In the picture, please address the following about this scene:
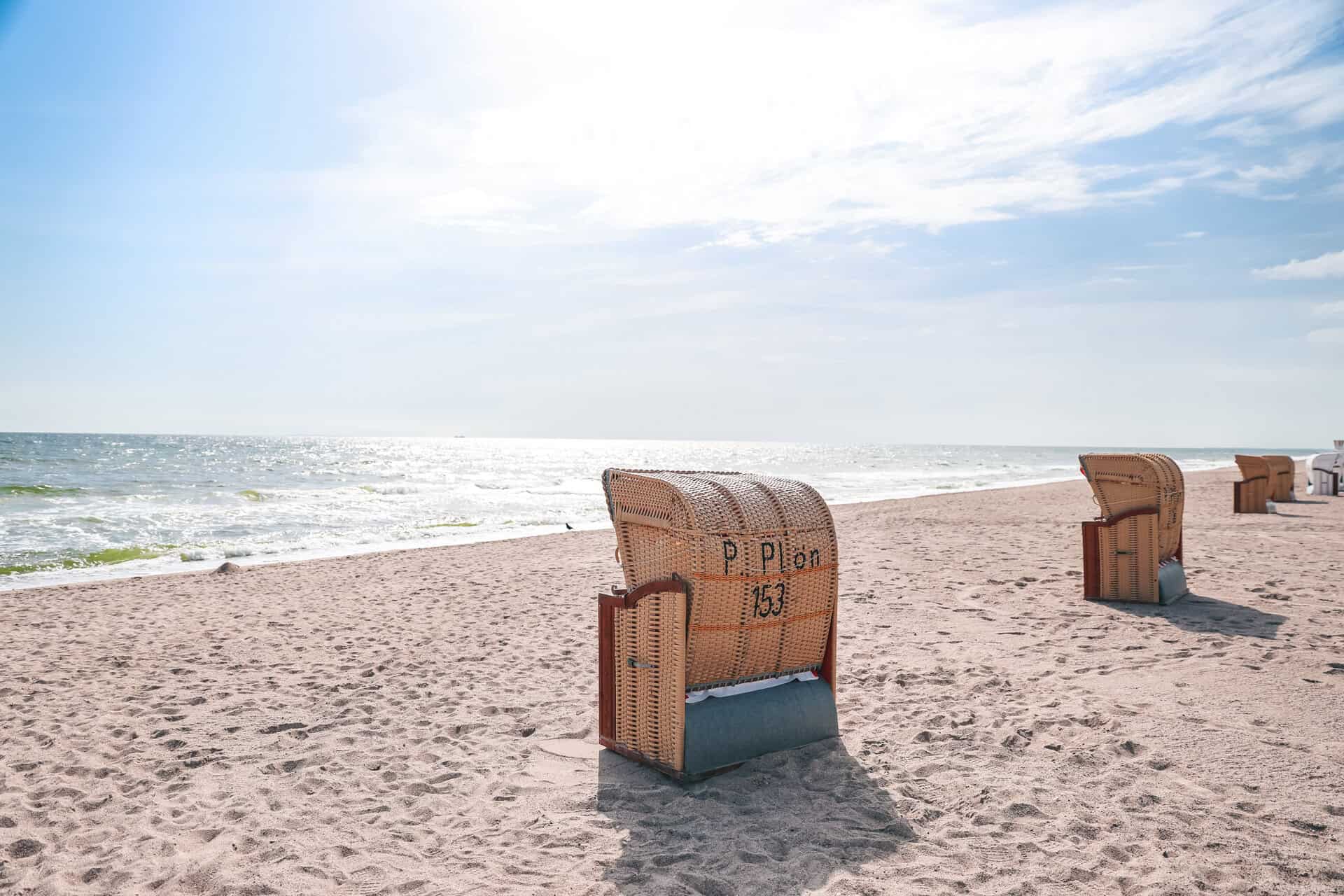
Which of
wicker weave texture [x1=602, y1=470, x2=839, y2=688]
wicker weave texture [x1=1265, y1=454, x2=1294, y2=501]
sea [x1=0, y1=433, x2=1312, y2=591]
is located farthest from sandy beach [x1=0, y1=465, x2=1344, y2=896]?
wicker weave texture [x1=1265, y1=454, x2=1294, y2=501]

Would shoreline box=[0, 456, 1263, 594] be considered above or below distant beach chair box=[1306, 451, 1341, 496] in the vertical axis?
below

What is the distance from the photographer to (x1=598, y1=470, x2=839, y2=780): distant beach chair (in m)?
3.81

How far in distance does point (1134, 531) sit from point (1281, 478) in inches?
488

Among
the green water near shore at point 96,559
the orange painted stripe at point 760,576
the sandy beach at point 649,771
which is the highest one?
the orange painted stripe at point 760,576

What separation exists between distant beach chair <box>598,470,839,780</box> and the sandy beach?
0.19m

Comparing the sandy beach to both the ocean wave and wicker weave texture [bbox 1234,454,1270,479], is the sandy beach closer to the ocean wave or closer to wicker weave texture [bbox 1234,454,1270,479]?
wicker weave texture [bbox 1234,454,1270,479]

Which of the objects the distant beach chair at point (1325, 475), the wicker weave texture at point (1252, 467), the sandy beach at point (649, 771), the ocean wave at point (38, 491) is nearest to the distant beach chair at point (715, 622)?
the sandy beach at point (649, 771)

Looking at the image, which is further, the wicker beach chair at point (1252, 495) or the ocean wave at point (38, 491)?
the ocean wave at point (38, 491)

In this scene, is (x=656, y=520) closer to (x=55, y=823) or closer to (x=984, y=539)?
(x=55, y=823)

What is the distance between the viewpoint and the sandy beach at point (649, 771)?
3139mm

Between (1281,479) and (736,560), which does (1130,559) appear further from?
(1281,479)

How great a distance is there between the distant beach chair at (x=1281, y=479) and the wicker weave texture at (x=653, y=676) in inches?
681

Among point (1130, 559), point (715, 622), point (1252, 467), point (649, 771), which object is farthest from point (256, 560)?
point (1252, 467)

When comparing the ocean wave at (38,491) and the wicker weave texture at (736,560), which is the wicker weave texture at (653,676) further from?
the ocean wave at (38,491)
